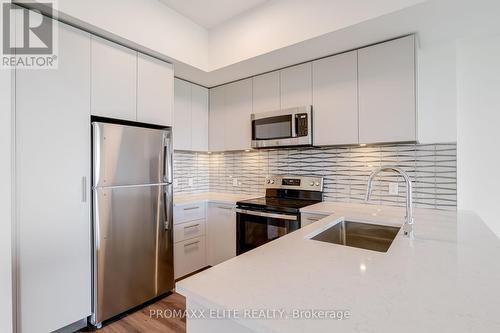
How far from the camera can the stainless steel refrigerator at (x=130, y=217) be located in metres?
1.88

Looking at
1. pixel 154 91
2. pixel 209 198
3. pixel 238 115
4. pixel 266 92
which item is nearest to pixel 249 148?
Result: pixel 238 115

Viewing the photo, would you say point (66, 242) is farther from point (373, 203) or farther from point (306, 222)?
point (373, 203)

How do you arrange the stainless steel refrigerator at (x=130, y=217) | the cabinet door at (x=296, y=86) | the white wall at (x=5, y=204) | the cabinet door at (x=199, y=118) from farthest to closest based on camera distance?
the cabinet door at (x=199, y=118)
the cabinet door at (x=296, y=86)
the stainless steel refrigerator at (x=130, y=217)
the white wall at (x=5, y=204)

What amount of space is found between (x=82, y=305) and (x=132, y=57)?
1.95 meters

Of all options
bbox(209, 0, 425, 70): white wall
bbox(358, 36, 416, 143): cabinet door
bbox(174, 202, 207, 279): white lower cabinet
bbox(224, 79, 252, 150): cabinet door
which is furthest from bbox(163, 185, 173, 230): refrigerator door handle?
bbox(358, 36, 416, 143): cabinet door

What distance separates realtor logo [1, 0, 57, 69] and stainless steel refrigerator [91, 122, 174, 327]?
19.9 inches

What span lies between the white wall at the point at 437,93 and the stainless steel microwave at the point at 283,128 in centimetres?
90

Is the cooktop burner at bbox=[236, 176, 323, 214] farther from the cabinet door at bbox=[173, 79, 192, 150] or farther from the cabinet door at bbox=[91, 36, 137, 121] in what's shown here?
the cabinet door at bbox=[91, 36, 137, 121]

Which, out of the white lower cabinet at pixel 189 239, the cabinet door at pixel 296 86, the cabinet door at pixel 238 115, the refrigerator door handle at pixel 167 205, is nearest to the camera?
the refrigerator door handle at pixel 167 205

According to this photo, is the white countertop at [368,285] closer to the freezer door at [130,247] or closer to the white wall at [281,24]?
the freezer door at [130,247]

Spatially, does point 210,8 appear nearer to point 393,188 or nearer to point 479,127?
point 393,188

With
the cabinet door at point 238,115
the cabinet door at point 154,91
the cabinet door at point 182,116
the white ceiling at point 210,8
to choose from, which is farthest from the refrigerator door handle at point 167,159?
the white ceiling at point 210,8

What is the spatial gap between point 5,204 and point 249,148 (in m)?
2.05

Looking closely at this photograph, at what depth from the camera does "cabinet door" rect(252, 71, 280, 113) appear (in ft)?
8.66
